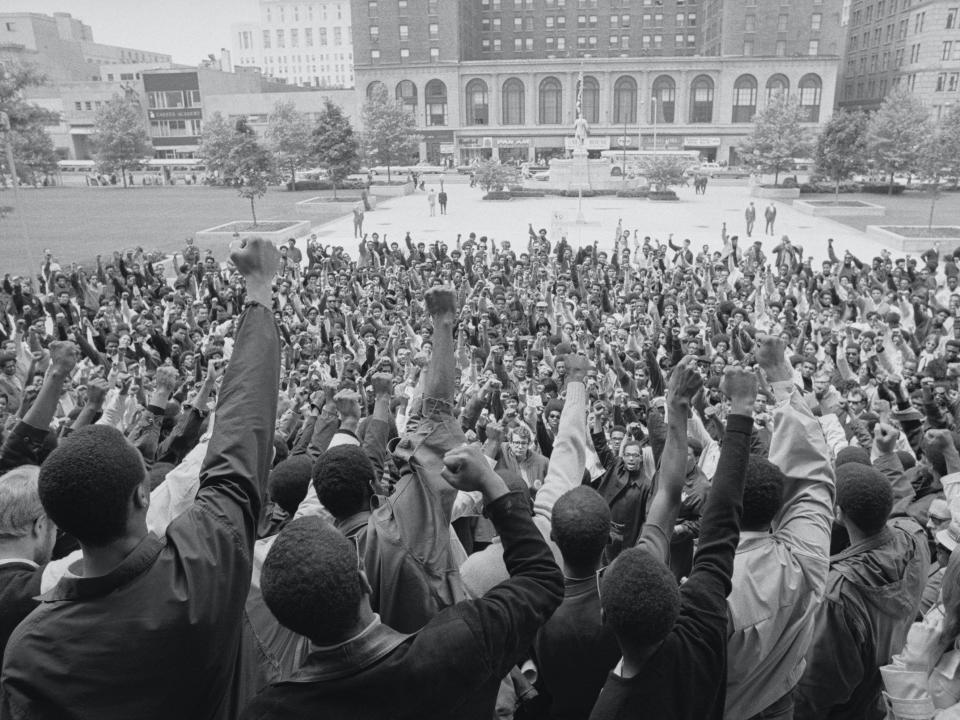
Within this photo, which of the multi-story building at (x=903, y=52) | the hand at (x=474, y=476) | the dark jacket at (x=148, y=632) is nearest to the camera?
the dark jacket at (x=148, y=632)

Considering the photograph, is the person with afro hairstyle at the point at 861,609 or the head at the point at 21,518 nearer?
the head at the point at 21,518

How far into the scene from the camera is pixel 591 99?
281ft

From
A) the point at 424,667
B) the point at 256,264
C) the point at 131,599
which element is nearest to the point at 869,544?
the point at 424,667

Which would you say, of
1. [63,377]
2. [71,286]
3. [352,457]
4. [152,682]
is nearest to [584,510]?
[352,457]

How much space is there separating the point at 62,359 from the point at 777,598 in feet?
9.69

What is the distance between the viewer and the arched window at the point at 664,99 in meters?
83.7

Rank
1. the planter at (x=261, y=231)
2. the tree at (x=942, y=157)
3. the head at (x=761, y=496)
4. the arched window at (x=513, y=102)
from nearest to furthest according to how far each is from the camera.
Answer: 1. the head at (x=761, y=496)
2. the planter at (x=261, y=231)
3. the tree at (x=942, y=157)
4. the arched window at (x=513, y=102)

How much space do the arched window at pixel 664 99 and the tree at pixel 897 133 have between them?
3941 cm

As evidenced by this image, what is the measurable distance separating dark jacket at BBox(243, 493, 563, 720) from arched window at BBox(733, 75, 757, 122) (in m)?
88.6


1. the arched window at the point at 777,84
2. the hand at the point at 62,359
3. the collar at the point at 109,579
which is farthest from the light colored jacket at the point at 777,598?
the arched window at the point at 777,84

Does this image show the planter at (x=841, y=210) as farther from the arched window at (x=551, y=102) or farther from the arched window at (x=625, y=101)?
the arched window at (x=551, y=102)

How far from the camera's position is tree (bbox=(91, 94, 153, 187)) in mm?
67762

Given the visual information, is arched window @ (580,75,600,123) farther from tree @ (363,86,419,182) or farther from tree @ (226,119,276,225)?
tree @ (226,119,276,225)

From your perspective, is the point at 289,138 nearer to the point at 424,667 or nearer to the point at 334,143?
the point at 334,143
